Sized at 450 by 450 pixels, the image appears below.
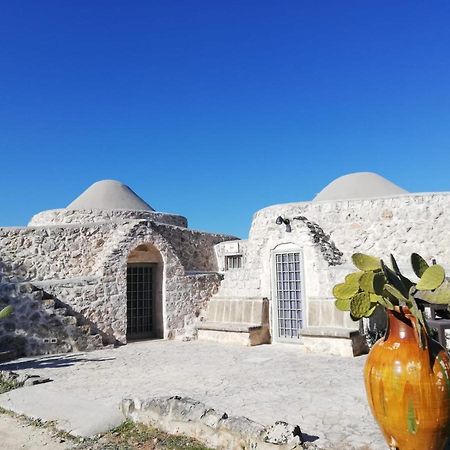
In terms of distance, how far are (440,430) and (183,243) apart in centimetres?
1294

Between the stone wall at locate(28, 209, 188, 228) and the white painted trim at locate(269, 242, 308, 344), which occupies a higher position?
the stone wall at locate(28, 209, 188, 228)

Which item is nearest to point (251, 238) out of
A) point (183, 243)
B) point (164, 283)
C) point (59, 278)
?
point (183, 243)

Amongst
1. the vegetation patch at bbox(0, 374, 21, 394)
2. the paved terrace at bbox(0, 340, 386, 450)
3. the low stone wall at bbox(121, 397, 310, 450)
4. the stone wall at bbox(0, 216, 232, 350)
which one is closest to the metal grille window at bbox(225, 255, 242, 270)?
the stone wall at bbox(0, 216, 232, 350)

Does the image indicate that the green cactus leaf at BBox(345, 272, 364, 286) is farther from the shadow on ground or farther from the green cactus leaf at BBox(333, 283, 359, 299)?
the shadow on ground

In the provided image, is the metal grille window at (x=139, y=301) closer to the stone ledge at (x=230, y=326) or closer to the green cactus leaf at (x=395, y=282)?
the stone ledge at (x=230, y=326)

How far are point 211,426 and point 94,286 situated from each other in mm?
8155

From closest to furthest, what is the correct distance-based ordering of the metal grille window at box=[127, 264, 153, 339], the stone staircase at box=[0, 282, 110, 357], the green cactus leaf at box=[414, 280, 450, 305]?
the green cactus leaf at box=[414, 280, 450, 305] < the stone staircase at box=[0, 282, 110, 357] < the metal grille window at box=[127, 264, 153, 339]

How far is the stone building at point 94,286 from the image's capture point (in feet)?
33.8

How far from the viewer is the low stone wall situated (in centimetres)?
361

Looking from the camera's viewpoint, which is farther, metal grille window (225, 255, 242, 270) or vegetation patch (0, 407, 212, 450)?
metal grille window (225, 255, 242, 270)

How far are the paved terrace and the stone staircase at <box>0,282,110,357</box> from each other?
56cm

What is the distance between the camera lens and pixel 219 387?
6.52 meters

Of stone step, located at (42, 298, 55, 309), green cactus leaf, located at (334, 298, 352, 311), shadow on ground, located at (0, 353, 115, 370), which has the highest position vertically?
green cactus leaf, located at (334, 298, 352, 311)

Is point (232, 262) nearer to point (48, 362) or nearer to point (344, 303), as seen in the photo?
point (48, 362)
